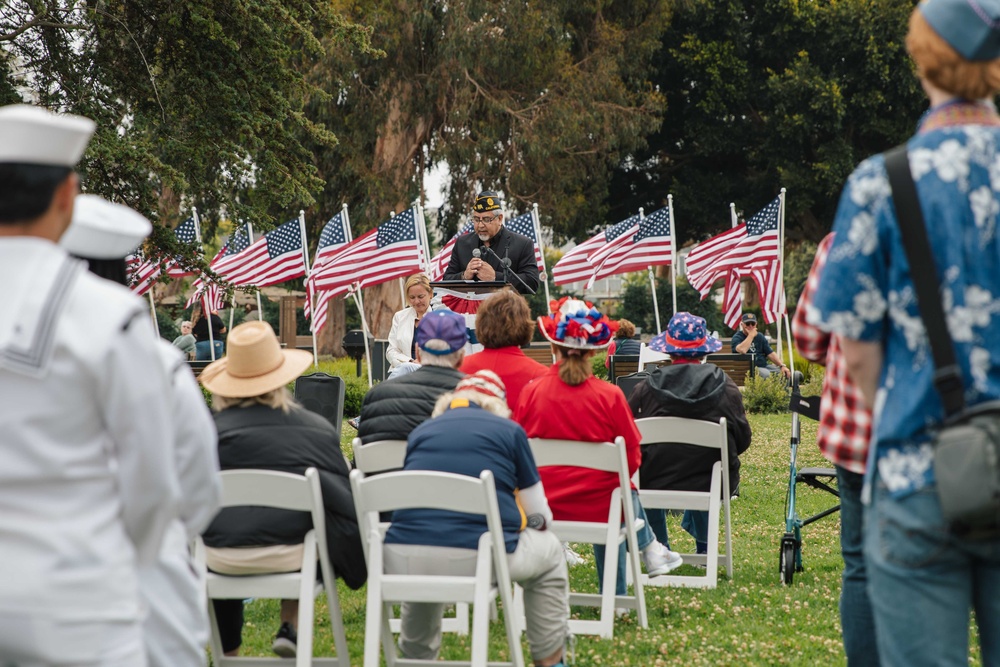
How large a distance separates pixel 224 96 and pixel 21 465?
14162 mm

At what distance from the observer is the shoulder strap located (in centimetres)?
239

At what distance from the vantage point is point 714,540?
7117 mm

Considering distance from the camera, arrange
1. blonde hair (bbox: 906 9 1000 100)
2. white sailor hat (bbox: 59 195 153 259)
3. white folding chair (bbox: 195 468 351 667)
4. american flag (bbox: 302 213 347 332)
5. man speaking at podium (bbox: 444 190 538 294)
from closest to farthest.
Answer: blonde hair (bbox: 906 9 1000 100) < white sailor hat (bbox: 59 195 153 259) < white folding chair (bbox: 195 468 351 667) < man speaking at podium (bbox: 444 190 538 294) < american flag (bbox: 302 213 347 332)

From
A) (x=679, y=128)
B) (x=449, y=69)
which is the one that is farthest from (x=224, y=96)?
(x=679, y=128)

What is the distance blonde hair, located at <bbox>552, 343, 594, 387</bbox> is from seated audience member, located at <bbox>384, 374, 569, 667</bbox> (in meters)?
0.94

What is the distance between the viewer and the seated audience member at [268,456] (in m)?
4.86

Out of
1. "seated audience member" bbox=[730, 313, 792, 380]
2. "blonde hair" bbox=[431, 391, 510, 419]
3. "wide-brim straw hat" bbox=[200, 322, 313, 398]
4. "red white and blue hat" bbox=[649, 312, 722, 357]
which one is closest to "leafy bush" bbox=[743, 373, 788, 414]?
"seated audience member" bbox=[730, 313, 792, 380]

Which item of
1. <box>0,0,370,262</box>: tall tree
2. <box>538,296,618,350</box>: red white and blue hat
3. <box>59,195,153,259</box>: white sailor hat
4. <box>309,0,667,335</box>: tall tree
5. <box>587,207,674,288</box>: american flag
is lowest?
<box>59,195,153,259</box>: white sailor hat

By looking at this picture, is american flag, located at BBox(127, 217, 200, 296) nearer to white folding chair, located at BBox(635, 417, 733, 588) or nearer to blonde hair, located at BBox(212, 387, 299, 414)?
white folding chair, located at BBox(635, 417, 733, 588)

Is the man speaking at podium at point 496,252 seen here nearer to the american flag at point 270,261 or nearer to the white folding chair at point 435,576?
the white folding chair at point 435,576

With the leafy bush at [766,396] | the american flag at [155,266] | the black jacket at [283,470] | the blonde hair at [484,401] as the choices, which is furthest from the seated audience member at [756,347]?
the black jacket at [283,470]

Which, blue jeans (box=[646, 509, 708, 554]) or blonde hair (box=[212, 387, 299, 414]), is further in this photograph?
blue jeans (box=[646, 509, 708, 554])

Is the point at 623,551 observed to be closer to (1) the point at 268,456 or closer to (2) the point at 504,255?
(1) the point at 268,456

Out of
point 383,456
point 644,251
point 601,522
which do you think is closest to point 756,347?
point 644,251
